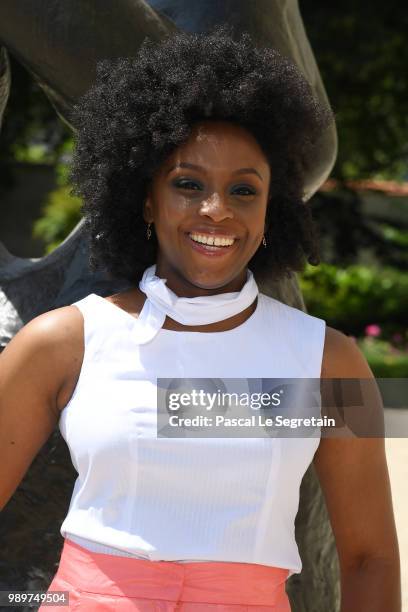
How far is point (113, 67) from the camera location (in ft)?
Answer: 6.54

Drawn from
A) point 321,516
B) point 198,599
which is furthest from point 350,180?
point 198,599

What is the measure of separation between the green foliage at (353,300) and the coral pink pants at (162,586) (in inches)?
380

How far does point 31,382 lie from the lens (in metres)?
1.74

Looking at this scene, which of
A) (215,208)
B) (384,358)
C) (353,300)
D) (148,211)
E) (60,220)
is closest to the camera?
(215,208)

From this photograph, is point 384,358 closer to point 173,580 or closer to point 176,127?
point 176,127

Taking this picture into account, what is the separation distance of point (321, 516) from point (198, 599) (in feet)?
2.96

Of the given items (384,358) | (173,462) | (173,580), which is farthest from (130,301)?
(384,358)

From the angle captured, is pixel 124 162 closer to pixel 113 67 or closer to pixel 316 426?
pixel 113 67

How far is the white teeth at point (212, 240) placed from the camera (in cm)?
180

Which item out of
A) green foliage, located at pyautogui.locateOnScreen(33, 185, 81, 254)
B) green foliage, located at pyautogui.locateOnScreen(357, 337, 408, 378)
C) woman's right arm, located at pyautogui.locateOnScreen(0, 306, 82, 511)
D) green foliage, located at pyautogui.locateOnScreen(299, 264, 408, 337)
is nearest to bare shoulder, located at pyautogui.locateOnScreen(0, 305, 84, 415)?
woman's right arm, located at pyautogui.locateOnScreen(0, 306, 82, 511)

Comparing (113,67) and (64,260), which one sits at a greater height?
(113,67)

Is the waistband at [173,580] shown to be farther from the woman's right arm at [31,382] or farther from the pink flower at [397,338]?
the pink flower at [397,338]

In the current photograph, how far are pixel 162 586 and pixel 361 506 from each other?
0.38 meters

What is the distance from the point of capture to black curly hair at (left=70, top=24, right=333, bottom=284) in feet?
6.04
